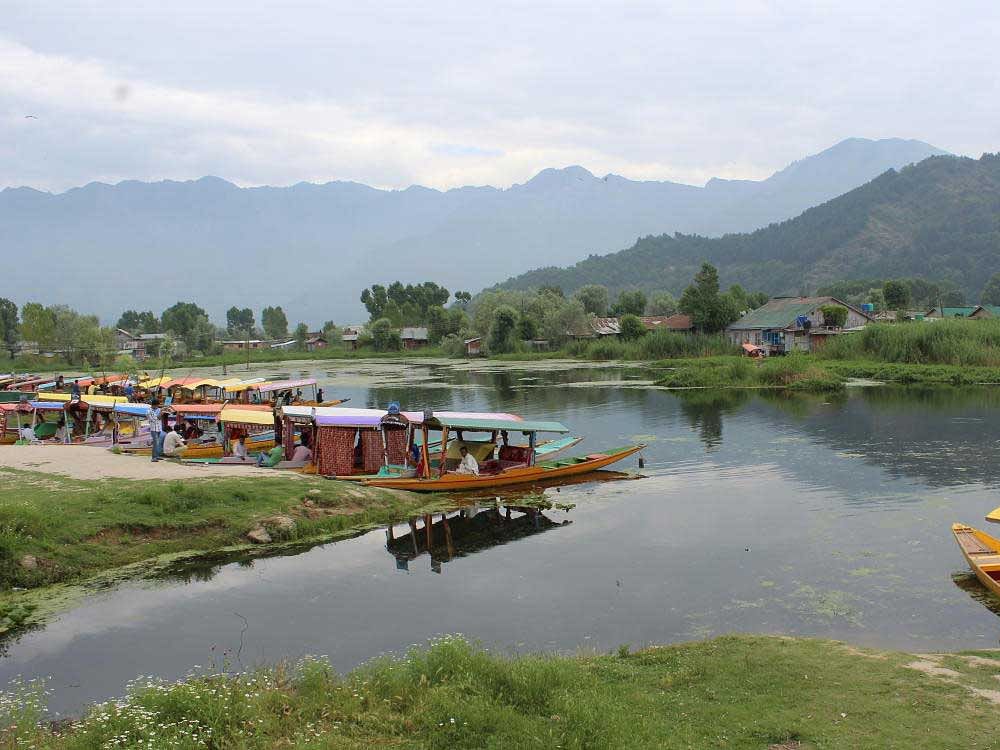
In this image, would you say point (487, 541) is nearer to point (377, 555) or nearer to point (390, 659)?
point (377, 555)

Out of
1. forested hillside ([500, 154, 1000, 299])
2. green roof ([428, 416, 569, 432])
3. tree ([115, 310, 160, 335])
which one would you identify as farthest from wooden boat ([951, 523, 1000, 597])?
tree ([115, 310, 160, 335])

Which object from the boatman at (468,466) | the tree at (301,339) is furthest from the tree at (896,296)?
the tree at (301,339)

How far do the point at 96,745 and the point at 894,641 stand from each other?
37.4 ft

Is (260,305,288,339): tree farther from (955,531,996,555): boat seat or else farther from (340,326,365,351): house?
(955,531,996,555): boat seat

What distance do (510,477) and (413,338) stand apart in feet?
319

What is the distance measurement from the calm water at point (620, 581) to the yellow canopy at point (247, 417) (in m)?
8.67

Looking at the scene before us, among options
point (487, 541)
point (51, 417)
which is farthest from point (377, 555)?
point (51, 417)

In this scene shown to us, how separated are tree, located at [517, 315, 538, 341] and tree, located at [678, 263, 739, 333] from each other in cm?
2003

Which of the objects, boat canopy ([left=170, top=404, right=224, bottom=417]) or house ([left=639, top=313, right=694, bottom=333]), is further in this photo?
house ([left=639, top=313, right=694, bottom=333])

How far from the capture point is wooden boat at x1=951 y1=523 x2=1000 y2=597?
45.9 ft

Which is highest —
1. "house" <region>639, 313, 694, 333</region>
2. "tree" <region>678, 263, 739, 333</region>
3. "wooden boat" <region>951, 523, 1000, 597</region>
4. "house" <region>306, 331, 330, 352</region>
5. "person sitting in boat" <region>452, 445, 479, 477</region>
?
"tree" <region>678, 263, 739, 333</region>

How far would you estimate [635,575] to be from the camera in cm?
1608

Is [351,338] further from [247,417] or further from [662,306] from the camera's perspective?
[247,417]

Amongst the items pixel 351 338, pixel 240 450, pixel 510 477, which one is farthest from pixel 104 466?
pixel 351 338
